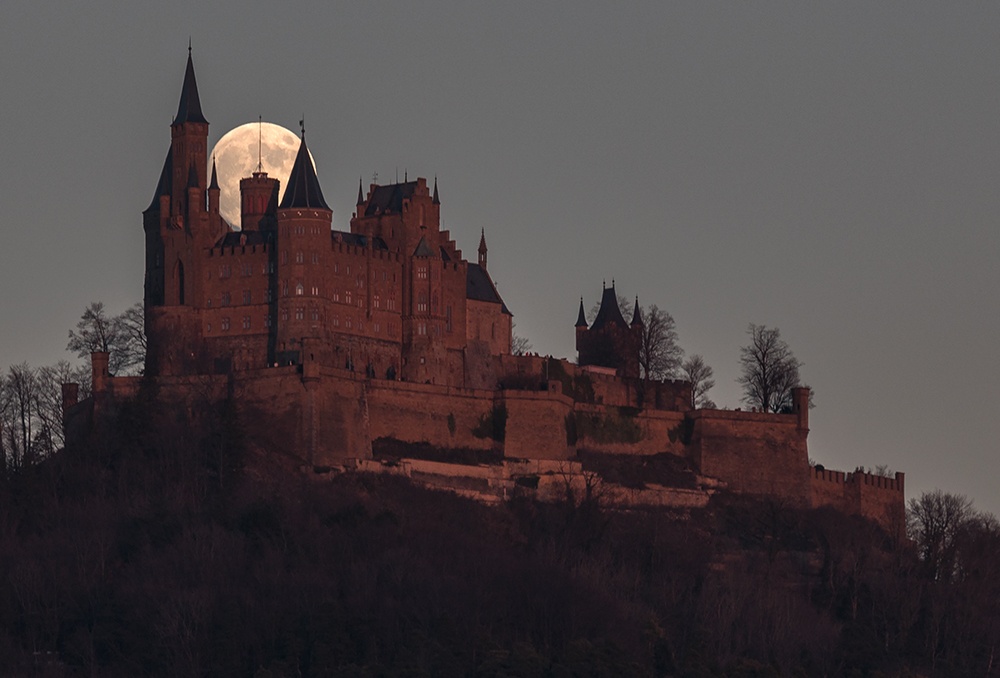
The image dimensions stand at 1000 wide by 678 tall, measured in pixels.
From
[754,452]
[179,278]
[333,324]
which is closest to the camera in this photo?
[333,324]

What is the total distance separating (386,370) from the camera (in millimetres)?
101812

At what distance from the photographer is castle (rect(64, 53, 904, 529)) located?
96.9 m

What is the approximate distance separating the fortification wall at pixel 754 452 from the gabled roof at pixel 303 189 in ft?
54.1

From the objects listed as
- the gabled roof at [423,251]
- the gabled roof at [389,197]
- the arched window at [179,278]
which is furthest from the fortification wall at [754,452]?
the arched window at [179,278]

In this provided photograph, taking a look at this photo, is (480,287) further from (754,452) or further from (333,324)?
(754,452)

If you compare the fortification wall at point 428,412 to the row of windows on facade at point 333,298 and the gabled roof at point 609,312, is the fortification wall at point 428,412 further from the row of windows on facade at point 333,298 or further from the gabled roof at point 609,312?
the gabled roof at point 609,312

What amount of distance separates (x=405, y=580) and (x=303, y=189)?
20.9 metres

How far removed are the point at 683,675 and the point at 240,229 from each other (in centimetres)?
3245

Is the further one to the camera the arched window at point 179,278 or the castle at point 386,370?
the arched window at point 179,278

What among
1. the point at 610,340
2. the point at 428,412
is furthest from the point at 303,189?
the point at 610,340

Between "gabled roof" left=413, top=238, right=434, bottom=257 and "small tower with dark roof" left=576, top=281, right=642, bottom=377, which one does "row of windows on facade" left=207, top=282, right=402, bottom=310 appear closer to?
"gabled roof" left=413, top=238, right=434, bottom=257

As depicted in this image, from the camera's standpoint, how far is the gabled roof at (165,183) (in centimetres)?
10288

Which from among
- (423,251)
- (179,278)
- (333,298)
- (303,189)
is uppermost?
(303,189)

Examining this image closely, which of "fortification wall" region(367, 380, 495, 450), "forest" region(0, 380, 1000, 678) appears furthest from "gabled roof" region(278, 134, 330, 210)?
"forest" region(0, 380, 1000, 678)
